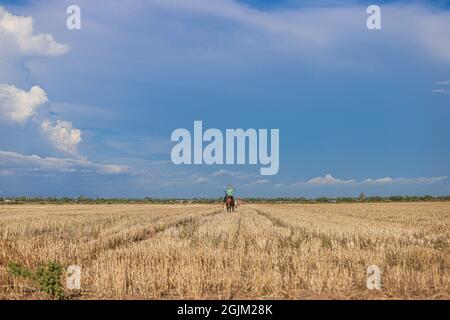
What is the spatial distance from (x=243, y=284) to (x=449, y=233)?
483 inches

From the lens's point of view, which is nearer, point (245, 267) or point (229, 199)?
point (245, 267)

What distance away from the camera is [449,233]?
1934 centimetres

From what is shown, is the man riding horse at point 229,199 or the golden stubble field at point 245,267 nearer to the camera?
the golden stubble field at point 245,267

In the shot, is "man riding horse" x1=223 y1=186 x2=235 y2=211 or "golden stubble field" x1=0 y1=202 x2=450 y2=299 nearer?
"golden stubble field" x1=0 y1=202 x2=450 y2=299

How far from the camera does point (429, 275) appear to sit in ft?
33.7
